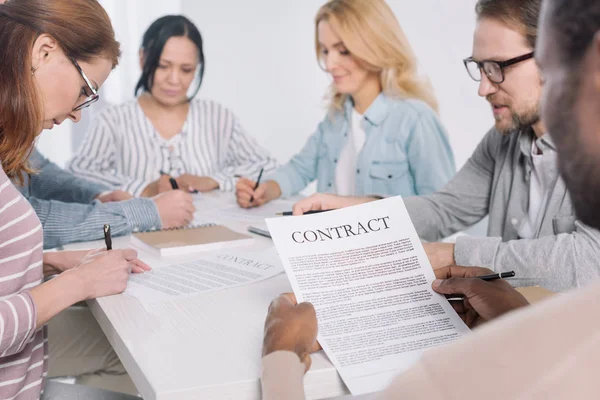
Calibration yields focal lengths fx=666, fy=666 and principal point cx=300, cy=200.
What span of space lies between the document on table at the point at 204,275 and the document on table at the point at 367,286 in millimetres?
234

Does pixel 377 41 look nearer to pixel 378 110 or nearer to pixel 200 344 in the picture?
pixel 378 110

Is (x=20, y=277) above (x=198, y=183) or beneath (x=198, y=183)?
above

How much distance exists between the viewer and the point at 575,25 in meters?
0.47

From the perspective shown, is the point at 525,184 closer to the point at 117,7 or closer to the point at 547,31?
the point at 547,31

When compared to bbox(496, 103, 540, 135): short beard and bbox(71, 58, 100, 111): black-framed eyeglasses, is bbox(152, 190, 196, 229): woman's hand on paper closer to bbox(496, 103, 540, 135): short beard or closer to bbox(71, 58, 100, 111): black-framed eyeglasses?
bbox(71, 58, 100, 111): black-framed eyeglasses

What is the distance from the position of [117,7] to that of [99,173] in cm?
193

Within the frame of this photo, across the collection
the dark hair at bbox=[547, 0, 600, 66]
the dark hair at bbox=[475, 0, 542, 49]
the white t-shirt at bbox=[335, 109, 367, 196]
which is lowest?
the white t-shirt at bbox=[335, 109, 367, 196]

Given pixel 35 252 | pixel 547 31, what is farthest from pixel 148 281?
pixel 547 31

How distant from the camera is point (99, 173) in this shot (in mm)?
2561

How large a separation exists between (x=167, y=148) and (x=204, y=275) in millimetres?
1576

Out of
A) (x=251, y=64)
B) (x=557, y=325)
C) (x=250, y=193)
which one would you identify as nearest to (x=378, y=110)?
(x=250, y=193)

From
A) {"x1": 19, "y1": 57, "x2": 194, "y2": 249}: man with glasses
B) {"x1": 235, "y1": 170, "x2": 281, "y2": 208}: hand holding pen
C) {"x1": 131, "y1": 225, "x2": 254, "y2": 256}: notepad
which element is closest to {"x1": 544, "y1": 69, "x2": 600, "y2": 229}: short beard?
{"x1": 131, "y1": 225, "x2": 254, "y2": 256}: notepad

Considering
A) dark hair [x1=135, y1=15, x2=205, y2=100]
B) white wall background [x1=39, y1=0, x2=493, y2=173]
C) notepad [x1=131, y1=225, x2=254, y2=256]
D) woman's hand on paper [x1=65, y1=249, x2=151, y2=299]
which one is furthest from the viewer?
white wall background [x1=39, y1=0, x2=493, y2=173]

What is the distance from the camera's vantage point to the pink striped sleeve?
96 centimetres
